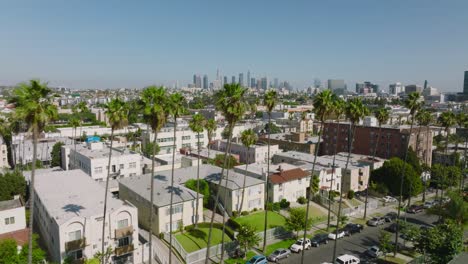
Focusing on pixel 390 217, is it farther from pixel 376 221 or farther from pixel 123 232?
pixel 123 232

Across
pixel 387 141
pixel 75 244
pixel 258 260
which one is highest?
pixel 387 141

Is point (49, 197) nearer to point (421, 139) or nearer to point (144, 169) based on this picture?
point (144, 169)

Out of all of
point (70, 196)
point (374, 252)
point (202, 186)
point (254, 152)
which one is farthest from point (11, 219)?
point (254, 152)

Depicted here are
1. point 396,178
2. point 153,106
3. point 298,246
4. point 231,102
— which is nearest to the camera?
point 153,106

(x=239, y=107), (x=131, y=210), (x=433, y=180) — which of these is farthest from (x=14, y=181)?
(x=433, y=180)

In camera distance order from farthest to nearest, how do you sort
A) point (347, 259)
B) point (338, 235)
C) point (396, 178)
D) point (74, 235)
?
1. point (396, 178)
2. point (338, 235)
3. point (347, 259)
4. point (74, 235)
